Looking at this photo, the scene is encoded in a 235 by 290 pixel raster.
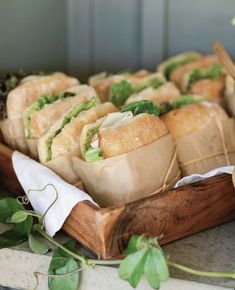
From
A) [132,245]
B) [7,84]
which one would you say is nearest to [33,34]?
[7,84]

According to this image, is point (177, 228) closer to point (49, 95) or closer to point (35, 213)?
point (35, 213)

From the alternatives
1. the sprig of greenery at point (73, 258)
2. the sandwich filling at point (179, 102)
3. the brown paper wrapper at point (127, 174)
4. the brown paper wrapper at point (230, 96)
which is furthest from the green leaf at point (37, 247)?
the brown paper wrapper at point (230, 96)

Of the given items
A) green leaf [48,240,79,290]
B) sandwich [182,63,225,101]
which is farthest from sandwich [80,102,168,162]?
sandwich [182,63,225,101]

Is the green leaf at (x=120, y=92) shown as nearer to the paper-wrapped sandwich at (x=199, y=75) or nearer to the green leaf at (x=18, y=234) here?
the paper-wrapped sandwich at (x=199, y=75)

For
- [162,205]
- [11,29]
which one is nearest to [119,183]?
[162,205]

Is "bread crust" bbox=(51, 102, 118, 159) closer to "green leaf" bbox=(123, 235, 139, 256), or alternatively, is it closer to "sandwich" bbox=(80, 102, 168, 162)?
"sandwich" bbox=(80, 102, 168, 162)

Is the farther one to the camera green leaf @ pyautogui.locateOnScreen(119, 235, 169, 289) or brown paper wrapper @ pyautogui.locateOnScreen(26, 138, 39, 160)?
brown paper wrapper @ pyautogui.locateOnScreen(26, 138, 39, 160)

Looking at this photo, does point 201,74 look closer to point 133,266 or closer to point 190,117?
point 190,117
